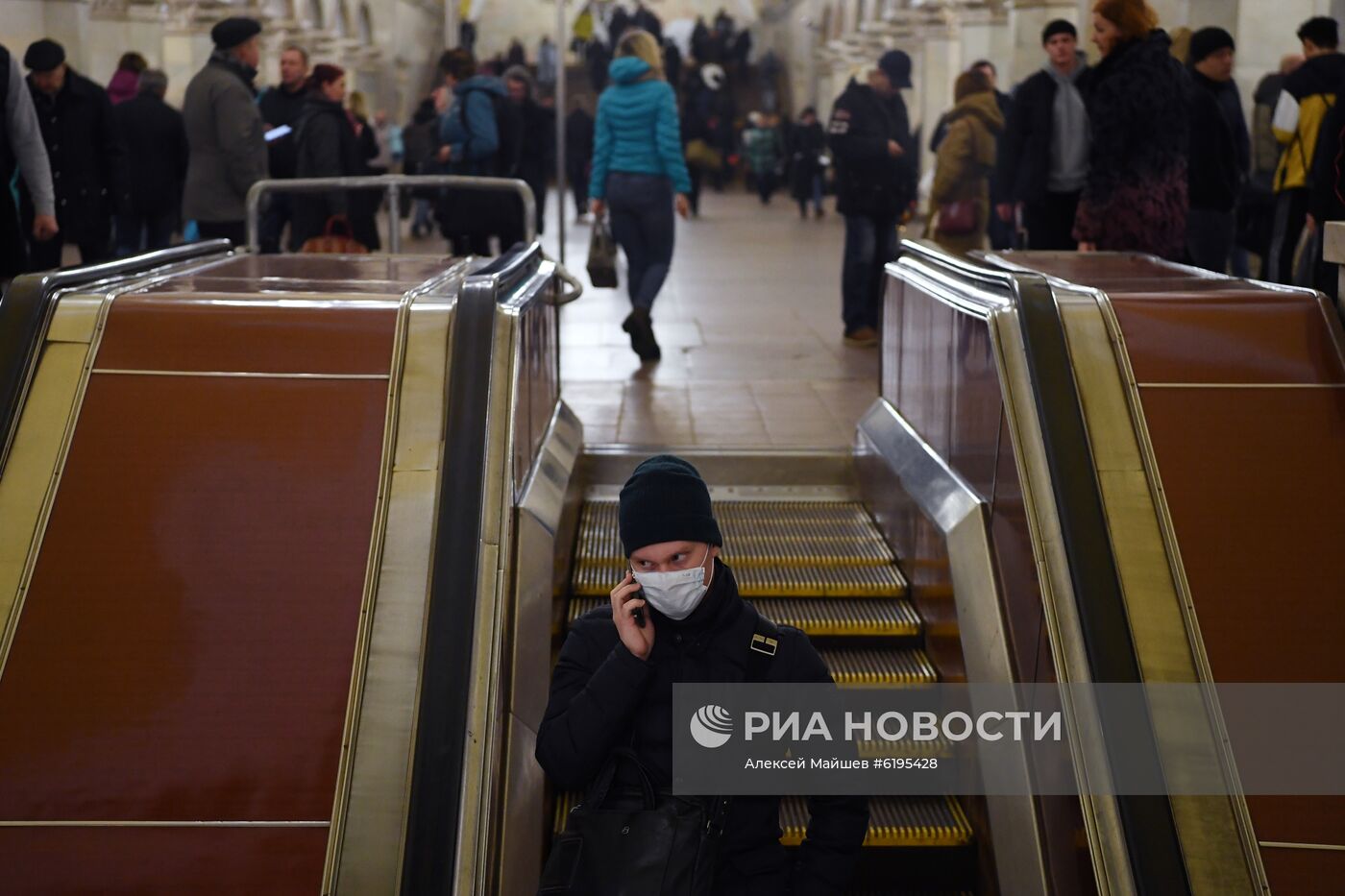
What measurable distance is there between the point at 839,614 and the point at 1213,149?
3.29 metres

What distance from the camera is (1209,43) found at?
766 cm

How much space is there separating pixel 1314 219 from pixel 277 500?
167 inches

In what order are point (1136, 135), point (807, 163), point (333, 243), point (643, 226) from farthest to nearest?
point (807, 163), point (643, 226), point (333, 243), point (1136, 135)

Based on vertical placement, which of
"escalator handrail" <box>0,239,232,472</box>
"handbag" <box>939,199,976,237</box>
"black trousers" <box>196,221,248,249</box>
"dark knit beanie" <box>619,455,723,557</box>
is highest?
"escalator handrail" <box>0,239,232,472</box>

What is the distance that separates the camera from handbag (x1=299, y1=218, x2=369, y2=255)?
777 cm

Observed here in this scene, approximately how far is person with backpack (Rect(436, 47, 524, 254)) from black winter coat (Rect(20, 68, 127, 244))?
194 cm

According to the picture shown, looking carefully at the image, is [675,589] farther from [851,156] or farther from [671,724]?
[851,156]

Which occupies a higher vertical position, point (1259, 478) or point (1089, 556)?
point (1259, 478)

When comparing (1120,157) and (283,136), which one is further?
(283,136)

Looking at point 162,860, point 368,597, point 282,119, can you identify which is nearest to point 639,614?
point 368,597

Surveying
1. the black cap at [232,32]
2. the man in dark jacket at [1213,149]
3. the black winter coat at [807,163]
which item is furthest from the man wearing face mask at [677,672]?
the black winter coat at [807,163]

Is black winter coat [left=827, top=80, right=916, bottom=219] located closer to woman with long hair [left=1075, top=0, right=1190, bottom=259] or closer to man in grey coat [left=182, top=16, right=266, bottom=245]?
woman with long hair [left=1075, top=0, right=1190, bottom=259]

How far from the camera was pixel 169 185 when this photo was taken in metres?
10.9

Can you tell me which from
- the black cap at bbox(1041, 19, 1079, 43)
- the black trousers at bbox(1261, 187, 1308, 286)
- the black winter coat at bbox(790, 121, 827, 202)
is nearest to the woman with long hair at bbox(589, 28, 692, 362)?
the black cap at bbox(1041, 19, 1079, 43)
